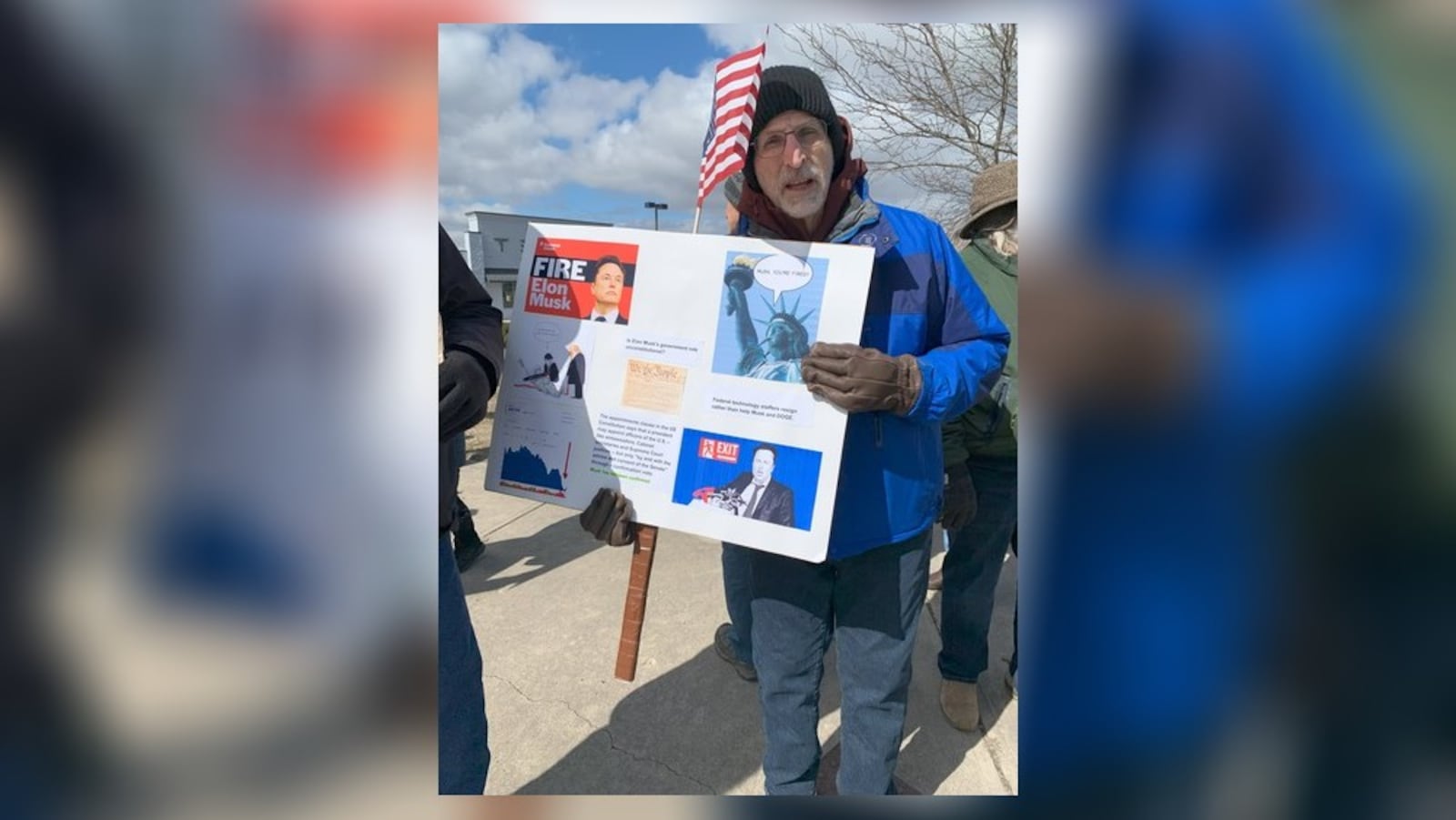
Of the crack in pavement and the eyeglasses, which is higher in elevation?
the eyeglasses

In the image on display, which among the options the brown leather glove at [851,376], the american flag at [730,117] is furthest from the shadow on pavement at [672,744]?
the american flag at [730,117]

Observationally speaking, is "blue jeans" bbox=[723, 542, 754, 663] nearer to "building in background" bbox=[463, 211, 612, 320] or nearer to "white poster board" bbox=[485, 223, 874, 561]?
"white poster board" bbox=[485, 223, 874, 561]

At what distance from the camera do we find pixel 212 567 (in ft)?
2.98

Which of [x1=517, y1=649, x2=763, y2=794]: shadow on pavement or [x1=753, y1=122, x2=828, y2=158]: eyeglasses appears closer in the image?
[x1=753, y1=122, x2=828, y2=158]: eyeglasses

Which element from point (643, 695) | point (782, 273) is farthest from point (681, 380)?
point (643, 695)

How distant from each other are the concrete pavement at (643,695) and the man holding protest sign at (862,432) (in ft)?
1.55

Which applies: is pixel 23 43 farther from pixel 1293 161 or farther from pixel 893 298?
pixel 1293 161

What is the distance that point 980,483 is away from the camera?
2393 millimetres

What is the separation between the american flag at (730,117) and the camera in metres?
1.16

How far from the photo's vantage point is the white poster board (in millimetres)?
1285

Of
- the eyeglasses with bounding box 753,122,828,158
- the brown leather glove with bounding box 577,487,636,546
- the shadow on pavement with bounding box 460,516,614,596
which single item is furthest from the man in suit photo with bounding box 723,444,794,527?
the shadow on pavement with bounding box 460,516,614,596

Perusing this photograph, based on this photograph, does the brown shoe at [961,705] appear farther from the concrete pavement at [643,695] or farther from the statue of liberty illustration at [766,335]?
the statue of liberty illustration at [766,335]

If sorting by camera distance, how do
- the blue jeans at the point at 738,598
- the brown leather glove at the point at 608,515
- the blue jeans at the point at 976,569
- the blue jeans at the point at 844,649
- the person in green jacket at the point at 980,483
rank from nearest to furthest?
the brown leather glove at the point at 608,515 → the blue jeans at the point at 844,649 → the person in green jacket at the point at 980,483 → the blue jeans at the point at 738,598 → the blue jeans at the point at 976,569

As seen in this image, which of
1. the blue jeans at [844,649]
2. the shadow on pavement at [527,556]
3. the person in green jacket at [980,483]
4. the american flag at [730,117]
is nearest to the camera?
the american flag at [730,117]
